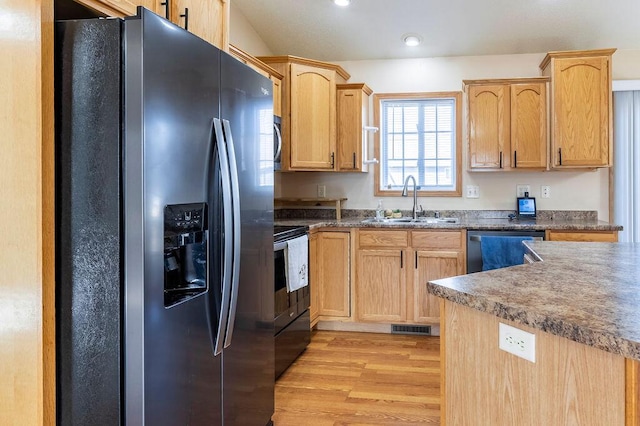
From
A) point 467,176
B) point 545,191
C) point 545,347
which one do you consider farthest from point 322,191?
point 545,347

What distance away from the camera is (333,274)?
3812 mm

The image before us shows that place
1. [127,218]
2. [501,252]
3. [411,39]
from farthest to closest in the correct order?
[411,39]
[501,252]
[127,218]

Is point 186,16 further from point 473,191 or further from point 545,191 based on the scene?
point 545,191

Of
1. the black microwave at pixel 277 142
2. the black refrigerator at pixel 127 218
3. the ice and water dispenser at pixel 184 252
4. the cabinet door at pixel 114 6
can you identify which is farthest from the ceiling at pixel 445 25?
the ice and water dispenser at pixel 184 252

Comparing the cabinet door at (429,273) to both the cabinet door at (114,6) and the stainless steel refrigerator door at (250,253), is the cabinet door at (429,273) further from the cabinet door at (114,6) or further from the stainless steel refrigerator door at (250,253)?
the cabinet door at (114,6)

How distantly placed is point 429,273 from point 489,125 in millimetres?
1331

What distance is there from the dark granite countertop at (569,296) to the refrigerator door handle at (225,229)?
700mm

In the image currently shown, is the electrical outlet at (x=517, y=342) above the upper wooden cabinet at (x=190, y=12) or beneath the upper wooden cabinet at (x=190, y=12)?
beneath

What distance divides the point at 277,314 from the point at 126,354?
1.61 meters

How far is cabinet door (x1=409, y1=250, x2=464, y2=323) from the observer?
11.9 ft

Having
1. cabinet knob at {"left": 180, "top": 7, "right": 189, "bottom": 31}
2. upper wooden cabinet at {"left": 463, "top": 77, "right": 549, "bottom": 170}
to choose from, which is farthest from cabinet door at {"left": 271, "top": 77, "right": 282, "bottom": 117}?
cabinet knob at {"left": 180, "top": 7, "right": 189, "bottom": 31}

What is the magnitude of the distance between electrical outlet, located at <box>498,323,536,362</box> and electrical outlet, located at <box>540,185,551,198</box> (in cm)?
337

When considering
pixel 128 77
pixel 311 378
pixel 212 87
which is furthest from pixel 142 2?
pixel 311 378

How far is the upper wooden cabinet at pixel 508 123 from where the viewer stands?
3.86m
